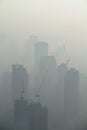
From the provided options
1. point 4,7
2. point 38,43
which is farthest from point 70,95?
point 4,7

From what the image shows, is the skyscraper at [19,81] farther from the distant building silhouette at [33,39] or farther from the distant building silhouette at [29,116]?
the distant building silhouette at [33,39]

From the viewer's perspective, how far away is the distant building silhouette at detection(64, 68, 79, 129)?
7.13 feet

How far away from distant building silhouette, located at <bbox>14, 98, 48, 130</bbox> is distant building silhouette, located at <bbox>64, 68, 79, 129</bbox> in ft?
0.67

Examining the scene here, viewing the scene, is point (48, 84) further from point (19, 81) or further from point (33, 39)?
point (33, 39)

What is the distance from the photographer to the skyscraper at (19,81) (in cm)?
214

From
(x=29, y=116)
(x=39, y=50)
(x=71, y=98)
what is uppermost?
(x=39, y=50)

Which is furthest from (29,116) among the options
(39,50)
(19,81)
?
(39,50)

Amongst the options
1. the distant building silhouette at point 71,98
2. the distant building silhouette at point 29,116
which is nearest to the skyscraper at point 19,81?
the distant building silhouette at point 29,116

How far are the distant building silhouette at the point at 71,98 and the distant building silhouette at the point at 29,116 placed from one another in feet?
0.67

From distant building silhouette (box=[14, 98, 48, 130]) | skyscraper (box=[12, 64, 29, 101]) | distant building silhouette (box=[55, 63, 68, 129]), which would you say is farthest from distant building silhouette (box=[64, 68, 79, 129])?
skyscraper (box=[12, 64, 29, 101])

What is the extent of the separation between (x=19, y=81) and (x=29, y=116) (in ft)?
1.05

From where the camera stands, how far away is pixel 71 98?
220cm

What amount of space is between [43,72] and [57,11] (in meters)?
0.58

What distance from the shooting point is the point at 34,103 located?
2.15m
